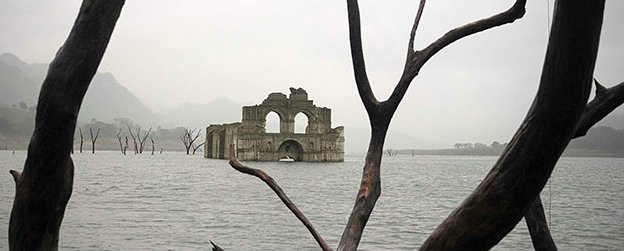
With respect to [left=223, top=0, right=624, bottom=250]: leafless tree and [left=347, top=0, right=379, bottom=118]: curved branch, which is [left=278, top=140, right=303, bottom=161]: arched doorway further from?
[left=223, top=0, right=624, bottom=250]: leafless tree

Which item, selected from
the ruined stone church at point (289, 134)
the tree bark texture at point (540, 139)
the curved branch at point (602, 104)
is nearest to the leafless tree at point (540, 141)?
the tree bark texture at point (540, 139)

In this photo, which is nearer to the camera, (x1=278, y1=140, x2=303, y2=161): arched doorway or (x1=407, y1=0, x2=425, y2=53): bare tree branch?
(x1=407, y1=0, x2=425, y2=53): bare tree branch

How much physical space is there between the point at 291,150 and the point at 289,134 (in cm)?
699

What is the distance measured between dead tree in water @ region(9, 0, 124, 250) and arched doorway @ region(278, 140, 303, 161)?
8445 cm

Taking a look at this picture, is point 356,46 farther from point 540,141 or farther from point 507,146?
point 540,141

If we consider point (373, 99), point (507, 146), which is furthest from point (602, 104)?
point (373, 99)

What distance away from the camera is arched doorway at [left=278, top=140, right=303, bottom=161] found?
8821cm

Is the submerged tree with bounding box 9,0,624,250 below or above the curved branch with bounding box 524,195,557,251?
above

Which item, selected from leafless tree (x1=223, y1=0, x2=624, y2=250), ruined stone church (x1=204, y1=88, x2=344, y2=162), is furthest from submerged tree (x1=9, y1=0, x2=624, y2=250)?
ruined stone church (x1=204, y1=88, x2=344, y2=162)

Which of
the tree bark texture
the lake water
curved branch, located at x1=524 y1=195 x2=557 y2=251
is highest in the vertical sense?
the tree bark texture

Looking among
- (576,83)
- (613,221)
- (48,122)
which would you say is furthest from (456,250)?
(613,221)

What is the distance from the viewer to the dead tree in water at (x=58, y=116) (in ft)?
6.89

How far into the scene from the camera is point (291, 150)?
91.1m

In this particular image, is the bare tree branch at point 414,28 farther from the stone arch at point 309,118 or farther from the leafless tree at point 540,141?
the stone arch at point 309,118
